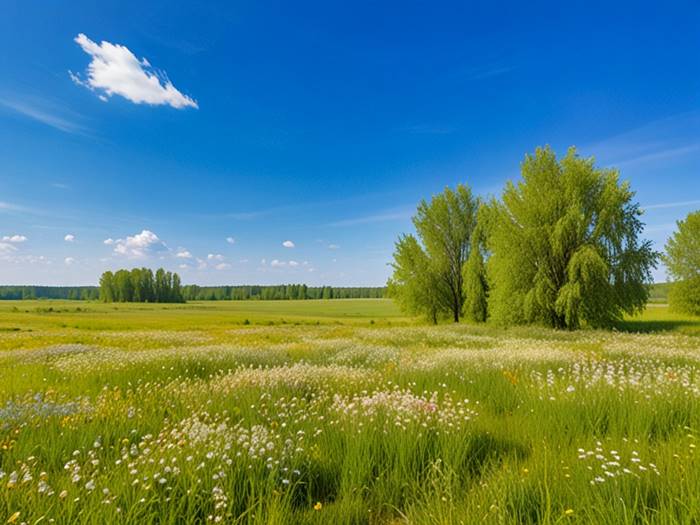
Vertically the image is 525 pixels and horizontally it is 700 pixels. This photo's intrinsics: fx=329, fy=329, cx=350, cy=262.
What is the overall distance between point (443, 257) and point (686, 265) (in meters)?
27.8

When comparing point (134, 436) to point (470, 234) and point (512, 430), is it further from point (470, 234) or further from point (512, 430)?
point (470, 234)

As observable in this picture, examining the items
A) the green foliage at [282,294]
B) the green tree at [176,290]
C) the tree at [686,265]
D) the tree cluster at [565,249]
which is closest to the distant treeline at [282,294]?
the green foliage at [282,294]

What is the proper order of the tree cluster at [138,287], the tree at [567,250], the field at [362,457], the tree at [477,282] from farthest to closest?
the tree cluster at [138,287] → the tree at [477,282] → the tree at [567,250] → the field at [362,457]

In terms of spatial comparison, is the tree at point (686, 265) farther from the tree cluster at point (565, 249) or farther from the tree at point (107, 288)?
the tree at point (107, 288)

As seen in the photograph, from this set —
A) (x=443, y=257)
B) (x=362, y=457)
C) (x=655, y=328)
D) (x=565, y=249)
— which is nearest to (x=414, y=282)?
(x=443, y=257)

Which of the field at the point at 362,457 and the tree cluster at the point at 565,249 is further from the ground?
the tree cluster at the point at 565,249

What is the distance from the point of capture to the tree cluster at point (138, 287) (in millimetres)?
143750

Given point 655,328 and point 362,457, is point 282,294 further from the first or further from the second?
point 362,457

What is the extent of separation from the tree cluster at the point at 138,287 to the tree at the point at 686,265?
164 m

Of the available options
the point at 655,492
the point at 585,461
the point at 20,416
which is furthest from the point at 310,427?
the point at 20,416

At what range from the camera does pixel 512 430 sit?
432 centimetres

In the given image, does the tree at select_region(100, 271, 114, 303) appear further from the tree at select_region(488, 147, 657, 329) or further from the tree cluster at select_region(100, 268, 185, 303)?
the tree at select_region(488, 147, 657, 329)

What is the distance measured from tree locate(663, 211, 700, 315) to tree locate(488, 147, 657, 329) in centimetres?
1914

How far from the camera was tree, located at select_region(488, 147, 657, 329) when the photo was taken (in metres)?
21.6
